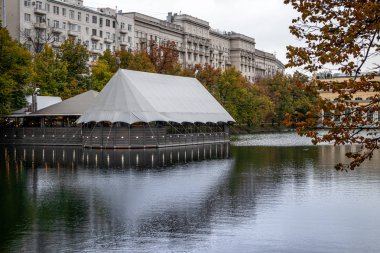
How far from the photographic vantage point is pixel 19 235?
15.1m

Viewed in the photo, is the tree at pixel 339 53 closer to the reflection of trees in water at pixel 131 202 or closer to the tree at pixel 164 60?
the reflection of trees in water at pixel 131 202

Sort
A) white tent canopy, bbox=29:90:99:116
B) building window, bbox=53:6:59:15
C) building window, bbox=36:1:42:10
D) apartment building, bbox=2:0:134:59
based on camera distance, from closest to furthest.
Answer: white tent canopy, bbox=29:90:99:116 → apartment building, bbox=2:0:134:59 → building window, bbox=36:1:42:10 → building window, bbox=53:6:59:15

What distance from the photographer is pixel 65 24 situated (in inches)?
3856

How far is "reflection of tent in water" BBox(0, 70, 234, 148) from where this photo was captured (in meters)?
53.1

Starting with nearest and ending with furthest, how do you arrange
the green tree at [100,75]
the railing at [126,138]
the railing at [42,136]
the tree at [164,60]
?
1. the railing at [126,138]
2. the railing at [42,136]
3. the green tree at [100,75]
4. the tree at [164,60]

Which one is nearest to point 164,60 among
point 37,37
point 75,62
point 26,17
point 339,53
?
point 75,62

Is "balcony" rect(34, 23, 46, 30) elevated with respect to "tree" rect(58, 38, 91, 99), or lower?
elevated

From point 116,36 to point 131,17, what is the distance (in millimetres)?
6299

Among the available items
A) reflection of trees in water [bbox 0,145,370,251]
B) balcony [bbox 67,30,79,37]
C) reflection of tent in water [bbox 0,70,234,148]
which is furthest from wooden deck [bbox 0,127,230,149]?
balcony [bbox 67,30,79,37]

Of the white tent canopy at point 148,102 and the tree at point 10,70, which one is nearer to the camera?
the white tent canopy at point 148,102

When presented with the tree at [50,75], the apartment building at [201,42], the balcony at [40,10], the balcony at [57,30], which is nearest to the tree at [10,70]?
the tree at [50,75]

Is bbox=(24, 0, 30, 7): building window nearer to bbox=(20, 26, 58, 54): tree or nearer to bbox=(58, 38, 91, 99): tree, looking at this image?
bbox=(20, 26, 58, 54): tree

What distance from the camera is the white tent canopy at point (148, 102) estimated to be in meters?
53.2

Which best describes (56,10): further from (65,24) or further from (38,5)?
(38,5)
